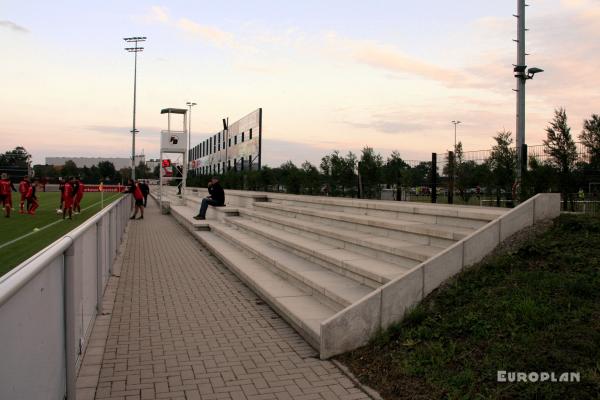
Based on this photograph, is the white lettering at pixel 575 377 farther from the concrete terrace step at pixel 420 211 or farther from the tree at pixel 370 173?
the tree at pixel 370 173

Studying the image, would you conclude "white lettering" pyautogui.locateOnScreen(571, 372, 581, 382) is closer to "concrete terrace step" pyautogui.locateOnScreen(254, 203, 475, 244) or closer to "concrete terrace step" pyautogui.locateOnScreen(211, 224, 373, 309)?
"concrete terrace step" pyautogui.locateOnScreen(211, 224, 373, 309)

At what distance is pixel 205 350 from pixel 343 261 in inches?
91.6

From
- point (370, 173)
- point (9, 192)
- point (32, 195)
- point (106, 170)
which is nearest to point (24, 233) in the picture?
point (9, 192)

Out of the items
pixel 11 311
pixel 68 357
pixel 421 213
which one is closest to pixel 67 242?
pixel 68 357

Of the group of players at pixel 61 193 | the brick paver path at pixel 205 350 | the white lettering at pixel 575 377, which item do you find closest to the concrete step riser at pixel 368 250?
the brick paver path at pixel 205 350

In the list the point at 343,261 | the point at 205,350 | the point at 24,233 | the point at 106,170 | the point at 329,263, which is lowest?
the point at 205,350

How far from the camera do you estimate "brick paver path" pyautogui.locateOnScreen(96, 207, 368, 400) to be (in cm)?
407

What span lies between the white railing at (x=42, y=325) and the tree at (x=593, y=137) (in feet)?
34.6

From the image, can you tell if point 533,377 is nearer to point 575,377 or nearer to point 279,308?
point 575,377

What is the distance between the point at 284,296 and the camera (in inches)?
258

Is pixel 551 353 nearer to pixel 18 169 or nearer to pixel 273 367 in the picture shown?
pixel 273 367

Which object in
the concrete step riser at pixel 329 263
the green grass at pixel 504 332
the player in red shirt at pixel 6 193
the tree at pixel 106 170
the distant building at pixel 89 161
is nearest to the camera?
the green grass at pixel 504 332
